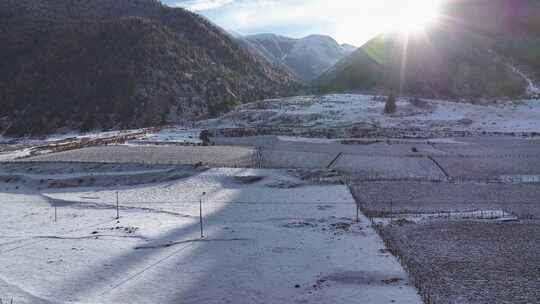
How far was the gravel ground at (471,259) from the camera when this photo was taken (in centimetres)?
→ 1048

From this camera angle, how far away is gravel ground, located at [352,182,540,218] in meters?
17.8

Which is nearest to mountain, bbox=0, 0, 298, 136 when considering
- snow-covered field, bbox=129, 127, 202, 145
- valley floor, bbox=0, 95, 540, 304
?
snow-covered field, bbox=129, 127, 202, 145

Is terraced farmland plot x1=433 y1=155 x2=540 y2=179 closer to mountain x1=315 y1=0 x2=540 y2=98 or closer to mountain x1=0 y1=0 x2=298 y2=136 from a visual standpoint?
mountain x1=315 y1=0 x2=540 y2=98

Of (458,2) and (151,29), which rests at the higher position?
(458,2)

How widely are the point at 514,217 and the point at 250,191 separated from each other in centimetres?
1088

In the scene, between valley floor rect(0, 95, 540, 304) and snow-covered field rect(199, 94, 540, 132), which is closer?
valley floor rect(0, 95, 540, 304)

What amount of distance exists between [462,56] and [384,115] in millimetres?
36461

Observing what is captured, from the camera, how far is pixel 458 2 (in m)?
108

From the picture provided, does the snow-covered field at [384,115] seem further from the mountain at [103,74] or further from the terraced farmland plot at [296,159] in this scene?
the terraced farmland plot at [296,159]

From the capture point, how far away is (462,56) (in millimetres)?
75375

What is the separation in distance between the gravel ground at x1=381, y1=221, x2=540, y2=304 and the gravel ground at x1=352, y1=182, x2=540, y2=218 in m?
2.22

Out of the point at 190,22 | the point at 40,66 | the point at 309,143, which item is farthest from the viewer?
the point at 190,22

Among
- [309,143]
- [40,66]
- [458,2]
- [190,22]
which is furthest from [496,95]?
[40,66]

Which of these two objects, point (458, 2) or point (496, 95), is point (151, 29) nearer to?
point (496, 95)
